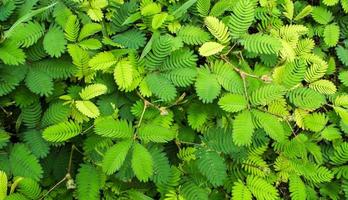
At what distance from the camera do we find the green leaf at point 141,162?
1.78 metres

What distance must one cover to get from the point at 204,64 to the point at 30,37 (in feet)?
2.84

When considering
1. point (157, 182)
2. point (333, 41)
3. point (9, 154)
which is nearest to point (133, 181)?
point (157, 182)

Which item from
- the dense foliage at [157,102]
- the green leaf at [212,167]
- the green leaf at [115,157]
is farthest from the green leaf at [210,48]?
the green leaf at [115,157]

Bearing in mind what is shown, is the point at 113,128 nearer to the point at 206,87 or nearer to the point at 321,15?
the point at 206,87

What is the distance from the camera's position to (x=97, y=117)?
6.29 ft

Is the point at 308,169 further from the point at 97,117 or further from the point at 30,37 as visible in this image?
the point at 30,37

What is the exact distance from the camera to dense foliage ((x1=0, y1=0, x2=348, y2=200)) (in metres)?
1.86

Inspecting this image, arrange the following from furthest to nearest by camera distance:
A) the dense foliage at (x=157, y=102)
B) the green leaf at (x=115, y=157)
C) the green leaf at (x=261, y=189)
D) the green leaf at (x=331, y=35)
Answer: the green leaf at (x=331, y=35) → the green leaf at (x=261, y=189) → the dense foliage at (x=157, y=102) → the green leaf at (x=115, y=157)

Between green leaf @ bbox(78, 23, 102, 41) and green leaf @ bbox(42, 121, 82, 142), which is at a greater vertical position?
green leaf @ bbox(78, 23, 102, 41)

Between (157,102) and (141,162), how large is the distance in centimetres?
38

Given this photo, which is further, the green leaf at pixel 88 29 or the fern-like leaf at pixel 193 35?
the fern-like leaf at pixel 193 35

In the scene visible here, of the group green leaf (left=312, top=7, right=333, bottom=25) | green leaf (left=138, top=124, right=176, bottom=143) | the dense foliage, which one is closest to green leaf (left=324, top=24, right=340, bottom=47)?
green leaf (left=312, top=7, right=333, bottom=25)

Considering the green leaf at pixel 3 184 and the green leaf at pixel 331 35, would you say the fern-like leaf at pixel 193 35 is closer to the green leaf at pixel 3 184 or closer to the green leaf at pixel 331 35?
the green leaf at pixel 331 35

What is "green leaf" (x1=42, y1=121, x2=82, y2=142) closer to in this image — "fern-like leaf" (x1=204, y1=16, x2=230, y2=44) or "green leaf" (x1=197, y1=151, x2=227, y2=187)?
"green leaf" (x1=197, y1=151, x2=227, y2=187)
